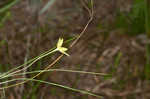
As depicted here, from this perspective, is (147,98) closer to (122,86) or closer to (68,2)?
(122,86)

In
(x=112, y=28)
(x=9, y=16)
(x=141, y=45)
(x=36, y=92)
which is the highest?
(x=9, y=16)

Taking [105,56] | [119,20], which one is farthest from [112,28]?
[105,56]

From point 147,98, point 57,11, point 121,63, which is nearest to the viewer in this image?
point 147,98

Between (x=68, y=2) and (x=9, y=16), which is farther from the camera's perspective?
(x=68, y=2)

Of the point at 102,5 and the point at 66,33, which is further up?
the point at 102,5

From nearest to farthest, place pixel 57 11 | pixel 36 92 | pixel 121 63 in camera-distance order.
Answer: pixel 36 92
pixel 121 63
pixel 57 11

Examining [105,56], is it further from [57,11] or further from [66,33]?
[57,11]
